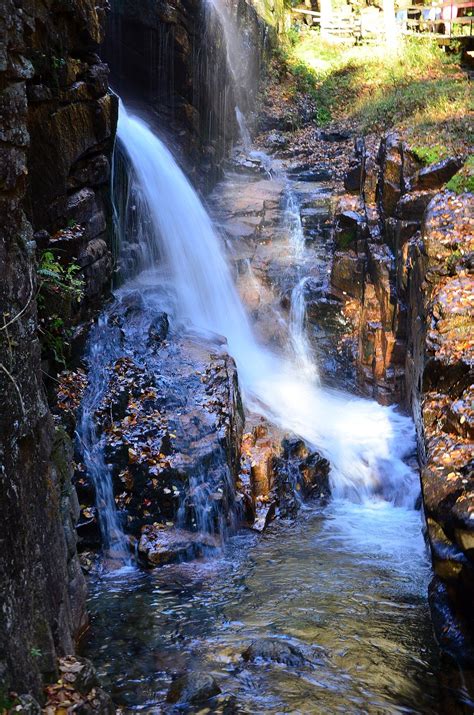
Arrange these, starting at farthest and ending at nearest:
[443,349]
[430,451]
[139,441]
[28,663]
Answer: [139,441] < [443,349] < [430,451] < [28,663]

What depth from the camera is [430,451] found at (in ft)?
22.4

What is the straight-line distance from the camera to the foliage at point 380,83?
16875mm

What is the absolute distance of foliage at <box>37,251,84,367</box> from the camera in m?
8.44

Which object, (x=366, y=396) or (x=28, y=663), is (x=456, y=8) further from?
(x=28, y=663)

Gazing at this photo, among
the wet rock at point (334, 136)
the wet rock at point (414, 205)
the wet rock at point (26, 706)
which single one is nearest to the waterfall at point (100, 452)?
the wet rock at point (26, 706)

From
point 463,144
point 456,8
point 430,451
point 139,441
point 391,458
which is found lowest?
point 391,458

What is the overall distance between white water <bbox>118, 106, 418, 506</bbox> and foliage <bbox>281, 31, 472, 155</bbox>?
219 inches

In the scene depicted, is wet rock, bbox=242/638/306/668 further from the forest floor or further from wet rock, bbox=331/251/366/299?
the forest floor

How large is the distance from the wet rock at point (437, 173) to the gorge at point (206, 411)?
4 cm

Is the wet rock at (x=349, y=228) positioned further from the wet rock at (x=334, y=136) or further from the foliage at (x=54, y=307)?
the wet rock at (x=334, y=136)

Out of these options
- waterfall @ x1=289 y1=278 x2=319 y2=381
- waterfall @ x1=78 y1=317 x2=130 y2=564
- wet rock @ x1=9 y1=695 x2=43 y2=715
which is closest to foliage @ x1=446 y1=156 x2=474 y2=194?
waterfall @ x1=289 y1=278 x2=319 y2=381

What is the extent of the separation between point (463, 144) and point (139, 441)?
9.14 m

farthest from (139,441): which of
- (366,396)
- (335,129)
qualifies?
(335,129)

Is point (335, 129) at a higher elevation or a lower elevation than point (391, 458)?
higher
